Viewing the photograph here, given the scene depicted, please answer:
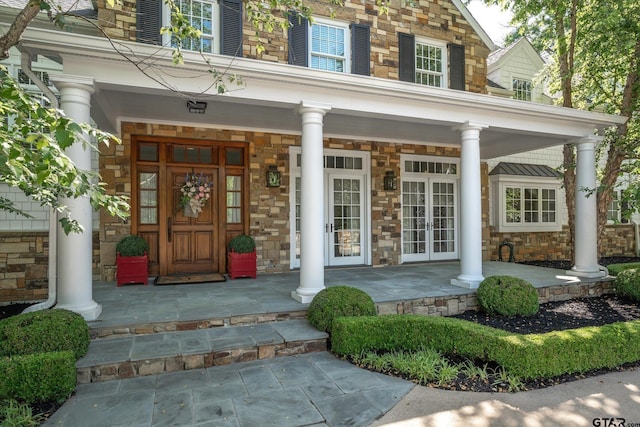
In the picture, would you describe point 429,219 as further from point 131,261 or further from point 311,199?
point 131,261

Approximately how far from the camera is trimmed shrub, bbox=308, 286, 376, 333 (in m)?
4.02

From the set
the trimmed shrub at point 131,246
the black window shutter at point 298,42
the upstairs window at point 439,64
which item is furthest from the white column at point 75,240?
the upstairs window at point 439,64

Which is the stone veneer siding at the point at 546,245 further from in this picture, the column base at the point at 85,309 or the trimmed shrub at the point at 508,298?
the column base at the point at 85,309

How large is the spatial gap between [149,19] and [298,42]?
254cm

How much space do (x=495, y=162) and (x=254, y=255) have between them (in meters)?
7.35

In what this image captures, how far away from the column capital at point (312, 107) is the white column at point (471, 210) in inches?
96.3

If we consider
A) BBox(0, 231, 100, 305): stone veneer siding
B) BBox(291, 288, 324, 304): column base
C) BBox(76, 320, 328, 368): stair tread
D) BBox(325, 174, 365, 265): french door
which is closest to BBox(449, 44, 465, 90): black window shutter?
BBox(325, 174, 365, 265): french door

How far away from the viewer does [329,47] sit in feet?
23.4

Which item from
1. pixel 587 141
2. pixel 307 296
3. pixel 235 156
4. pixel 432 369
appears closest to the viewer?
pixel 432 369

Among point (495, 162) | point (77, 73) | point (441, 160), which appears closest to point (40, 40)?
point (77, 73)

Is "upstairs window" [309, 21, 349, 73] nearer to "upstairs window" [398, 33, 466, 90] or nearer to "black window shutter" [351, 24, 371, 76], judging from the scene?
"black window shutter" [351, 24, 371, 76]

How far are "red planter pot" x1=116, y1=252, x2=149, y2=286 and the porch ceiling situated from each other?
2.19m

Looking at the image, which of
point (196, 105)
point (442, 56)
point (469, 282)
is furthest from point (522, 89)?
point (196, 105)

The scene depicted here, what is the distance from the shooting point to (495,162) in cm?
1003
